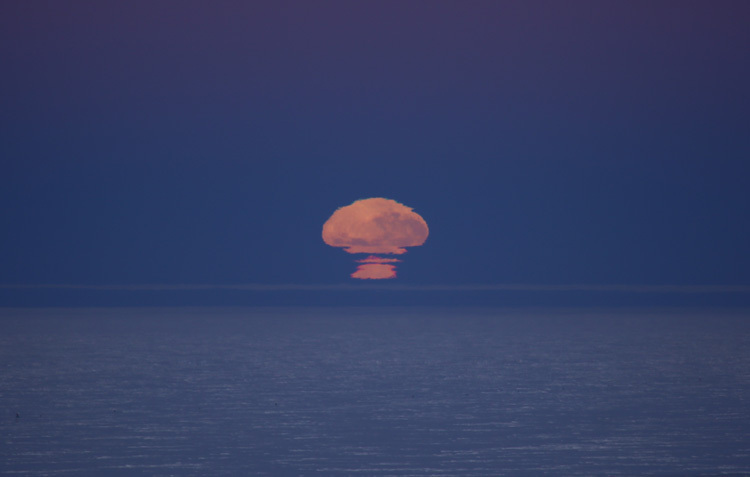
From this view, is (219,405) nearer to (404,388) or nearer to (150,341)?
(404,388)

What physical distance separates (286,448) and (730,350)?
4100 centimetres

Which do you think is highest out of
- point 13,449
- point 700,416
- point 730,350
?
point 730,350

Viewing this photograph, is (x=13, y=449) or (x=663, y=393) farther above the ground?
(x=663, y=393)

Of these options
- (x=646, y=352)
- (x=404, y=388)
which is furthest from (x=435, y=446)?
(x=646, y=352)

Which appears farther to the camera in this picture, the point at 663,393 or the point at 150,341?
the point at 150,341

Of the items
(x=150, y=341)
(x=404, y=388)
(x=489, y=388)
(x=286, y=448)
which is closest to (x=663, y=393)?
(x=489, y=388)

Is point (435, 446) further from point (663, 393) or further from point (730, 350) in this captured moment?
point (730, 350)

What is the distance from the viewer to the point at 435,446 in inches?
789

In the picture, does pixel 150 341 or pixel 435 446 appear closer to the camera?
pixel 435 446

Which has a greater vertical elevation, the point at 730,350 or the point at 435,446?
the point at 730,350

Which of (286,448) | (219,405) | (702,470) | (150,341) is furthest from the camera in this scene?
(150,341)

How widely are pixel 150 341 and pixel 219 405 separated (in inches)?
1681

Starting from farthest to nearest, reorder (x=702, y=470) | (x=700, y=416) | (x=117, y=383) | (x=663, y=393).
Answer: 1. (x=117, y=383)
2. (x=663, y=393)
3. (x=700, y=416)
4. (x=702, y=470)

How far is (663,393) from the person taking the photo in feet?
99.8
